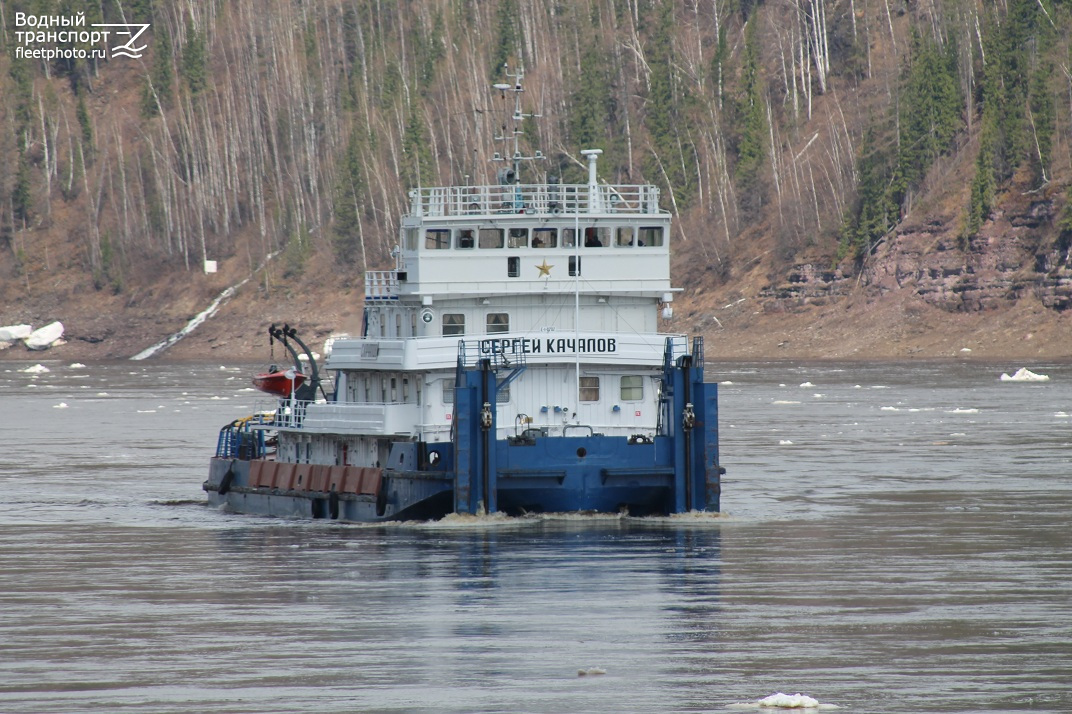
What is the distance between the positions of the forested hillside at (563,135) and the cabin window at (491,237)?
313ft

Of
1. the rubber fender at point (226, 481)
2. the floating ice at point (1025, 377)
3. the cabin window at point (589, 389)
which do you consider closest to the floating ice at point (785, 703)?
the cabin window at point (589, 389)

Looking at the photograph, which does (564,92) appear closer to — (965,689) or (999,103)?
(999,103)

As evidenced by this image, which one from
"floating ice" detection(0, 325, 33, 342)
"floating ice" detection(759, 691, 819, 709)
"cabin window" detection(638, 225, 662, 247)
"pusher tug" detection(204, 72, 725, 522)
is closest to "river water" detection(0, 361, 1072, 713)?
"floating ice" detection(759, 691, 819, 709)

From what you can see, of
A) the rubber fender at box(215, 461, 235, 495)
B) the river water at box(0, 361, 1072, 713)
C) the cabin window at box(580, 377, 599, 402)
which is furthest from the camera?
the rubber fender at box(215, 461, 235, 495)

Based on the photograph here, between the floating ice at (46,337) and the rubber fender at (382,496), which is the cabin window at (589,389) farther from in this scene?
the floating ice at (46,337)

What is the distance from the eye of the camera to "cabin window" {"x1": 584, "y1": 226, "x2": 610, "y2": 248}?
4288 cm

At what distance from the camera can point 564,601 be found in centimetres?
2988

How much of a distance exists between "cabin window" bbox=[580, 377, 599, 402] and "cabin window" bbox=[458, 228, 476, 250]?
Answer: 4176 millimetres

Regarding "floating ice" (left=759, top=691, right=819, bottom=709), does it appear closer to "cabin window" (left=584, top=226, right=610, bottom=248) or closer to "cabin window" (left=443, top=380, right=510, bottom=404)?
"cabin window" (left=443, top=380, right=510, bottom=404)

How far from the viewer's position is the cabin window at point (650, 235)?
43125mm

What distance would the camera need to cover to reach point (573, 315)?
42.8m

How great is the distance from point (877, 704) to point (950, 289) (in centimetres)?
11717

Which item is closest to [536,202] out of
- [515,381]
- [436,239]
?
[436,239]

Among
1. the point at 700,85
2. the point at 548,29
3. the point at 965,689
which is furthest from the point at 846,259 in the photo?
the point at 965,689
